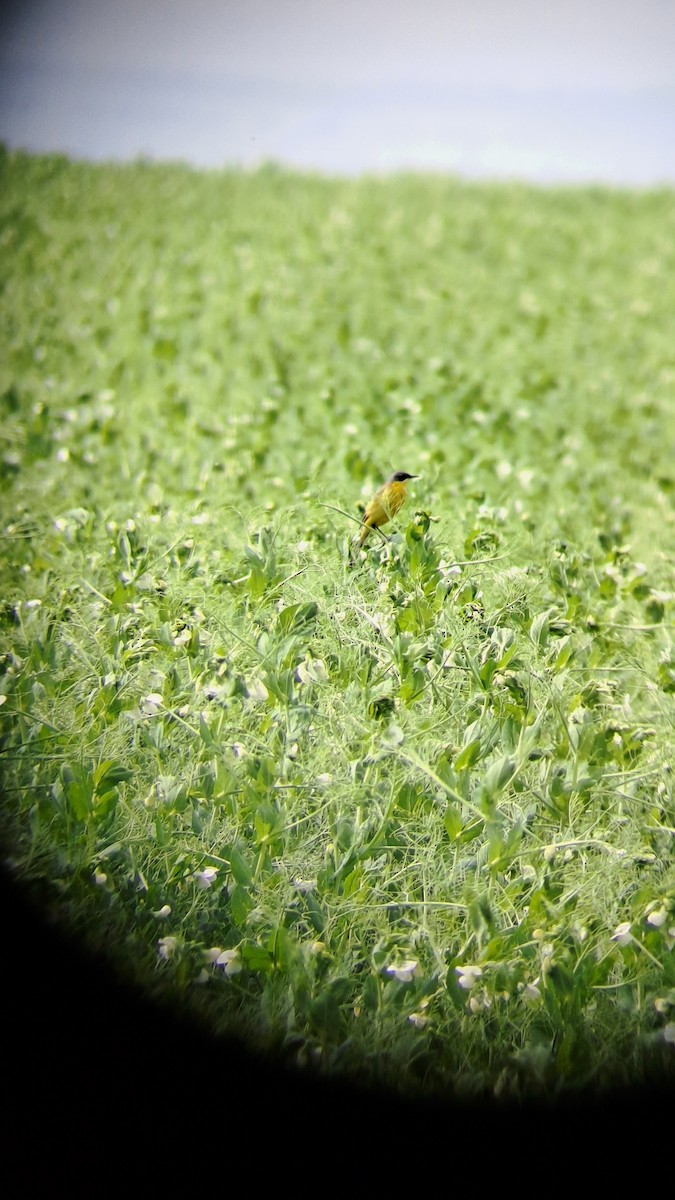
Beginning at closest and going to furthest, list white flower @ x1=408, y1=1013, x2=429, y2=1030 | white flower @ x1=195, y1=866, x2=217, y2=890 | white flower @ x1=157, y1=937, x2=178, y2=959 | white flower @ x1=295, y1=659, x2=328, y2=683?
white flower @ x1=408, y1=1013, x2=429, y2=1030 < white flower @ x1=157, y1=937, x2=178, y2=959 < white flower @ x1=195, y1=866, x2=217, y2=890 < white flower @ x1=295, y1=659, x2=328, y2=683

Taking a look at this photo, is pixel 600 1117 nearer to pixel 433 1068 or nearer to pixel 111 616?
pixel 433 1068

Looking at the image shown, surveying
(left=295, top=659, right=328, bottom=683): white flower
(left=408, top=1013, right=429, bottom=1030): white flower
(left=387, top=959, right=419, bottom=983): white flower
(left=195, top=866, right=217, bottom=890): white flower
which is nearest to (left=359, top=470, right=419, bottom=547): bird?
(left=295, top=659, right=328, bottom=683): white flower

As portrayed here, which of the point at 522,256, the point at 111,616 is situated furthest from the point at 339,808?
the point at 522,256

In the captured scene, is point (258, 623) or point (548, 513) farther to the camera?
point (548, 513)

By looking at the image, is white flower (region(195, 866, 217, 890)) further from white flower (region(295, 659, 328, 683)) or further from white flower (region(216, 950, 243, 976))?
white flower (region(295, 659, 328, 683))

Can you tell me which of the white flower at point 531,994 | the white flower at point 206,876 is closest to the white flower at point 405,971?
the white flower at point 531,994

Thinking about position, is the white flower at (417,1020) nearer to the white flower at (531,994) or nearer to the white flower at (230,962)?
the white flower at (531,994)
